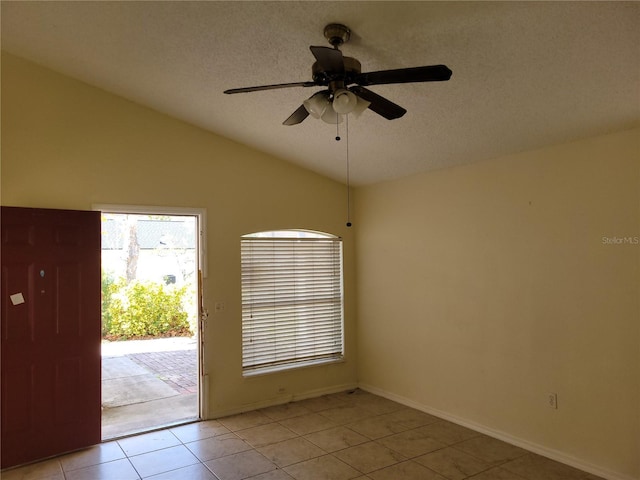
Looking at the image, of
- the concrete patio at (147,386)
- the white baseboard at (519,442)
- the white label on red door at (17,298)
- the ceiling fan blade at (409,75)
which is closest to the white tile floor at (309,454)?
the white baseboard at (519,442)

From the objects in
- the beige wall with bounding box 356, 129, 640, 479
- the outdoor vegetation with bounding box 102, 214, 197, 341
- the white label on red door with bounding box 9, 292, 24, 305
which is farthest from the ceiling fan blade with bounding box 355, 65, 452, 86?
the outdoor vegetation with bounding box 102, 214, 197, 341

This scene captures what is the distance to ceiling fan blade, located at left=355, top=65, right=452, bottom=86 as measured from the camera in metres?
2.03

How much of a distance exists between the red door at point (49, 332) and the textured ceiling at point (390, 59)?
55.4 inches

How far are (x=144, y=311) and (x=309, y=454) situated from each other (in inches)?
266

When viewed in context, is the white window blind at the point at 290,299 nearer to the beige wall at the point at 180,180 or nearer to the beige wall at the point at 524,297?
the beige wall at the point at 180,180

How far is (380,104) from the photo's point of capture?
2463 millimetres

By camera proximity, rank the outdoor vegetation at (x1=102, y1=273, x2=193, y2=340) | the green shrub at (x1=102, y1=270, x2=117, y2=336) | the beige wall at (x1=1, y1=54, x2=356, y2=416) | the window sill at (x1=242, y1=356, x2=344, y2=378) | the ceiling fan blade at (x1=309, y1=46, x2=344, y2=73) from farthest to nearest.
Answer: the outdoor vegetation at (x1=102, y1=273, x2=193, y2=340) → the green shrub at (x1=102, y1=270, x2=117, y2=336) → the window sill at (x1=242, y1=356, x2=344, y2=378) → the beige wall at (x1=1, y1=54, x2=356, y2=416) → the ceiling fan blade at (x1=309, y1=46, x2=344, y2=73)

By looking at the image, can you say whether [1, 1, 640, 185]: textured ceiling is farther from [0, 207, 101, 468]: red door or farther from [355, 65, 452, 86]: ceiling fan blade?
[0, 207, 101, 468]: red door

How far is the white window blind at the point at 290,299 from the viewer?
4941 mm

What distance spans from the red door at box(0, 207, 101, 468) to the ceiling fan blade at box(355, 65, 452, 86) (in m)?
2.84

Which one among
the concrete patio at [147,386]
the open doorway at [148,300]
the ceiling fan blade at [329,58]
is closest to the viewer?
the ceiling fan blade at [329,58]

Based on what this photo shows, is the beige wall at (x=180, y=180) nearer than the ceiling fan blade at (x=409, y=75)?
No

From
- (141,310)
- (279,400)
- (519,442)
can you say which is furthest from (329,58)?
(141,310)

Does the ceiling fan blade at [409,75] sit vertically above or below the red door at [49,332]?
above
